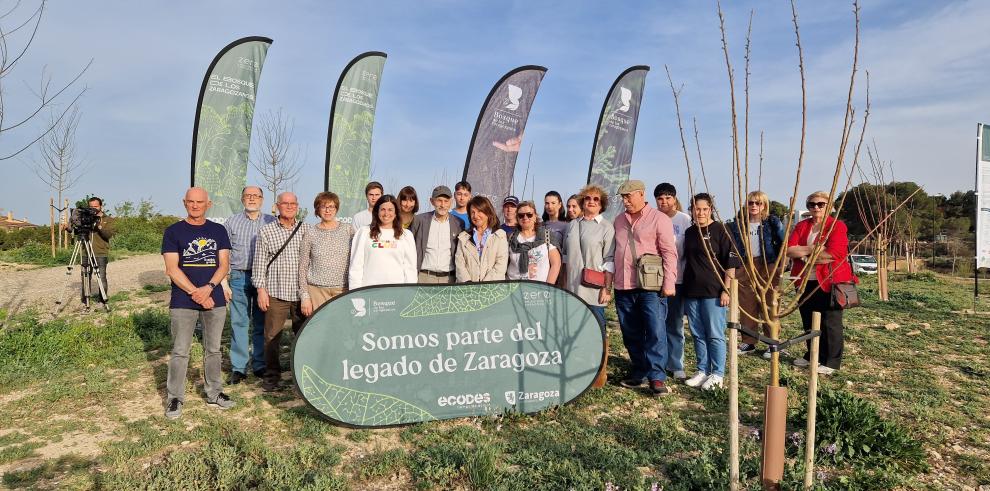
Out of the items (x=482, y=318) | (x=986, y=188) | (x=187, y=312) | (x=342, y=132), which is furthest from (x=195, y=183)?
(x=986, y=188)

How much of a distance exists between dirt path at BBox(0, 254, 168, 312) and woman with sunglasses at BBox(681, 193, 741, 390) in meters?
9.74

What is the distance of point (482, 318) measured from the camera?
13.2 feet

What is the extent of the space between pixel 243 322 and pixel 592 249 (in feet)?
10.8

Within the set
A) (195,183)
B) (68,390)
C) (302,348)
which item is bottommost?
(68,390)

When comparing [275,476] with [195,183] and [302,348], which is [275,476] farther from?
[195,183]

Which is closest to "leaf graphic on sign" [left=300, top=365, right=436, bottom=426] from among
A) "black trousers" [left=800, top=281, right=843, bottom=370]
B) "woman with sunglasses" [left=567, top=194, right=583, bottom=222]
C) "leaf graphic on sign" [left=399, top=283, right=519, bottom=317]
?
"leaf graphic on sign" [left=399, top=283, right=519, bottom=317]

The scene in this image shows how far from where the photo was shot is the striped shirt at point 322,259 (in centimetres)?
475

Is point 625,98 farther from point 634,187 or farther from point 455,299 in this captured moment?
point 455,299

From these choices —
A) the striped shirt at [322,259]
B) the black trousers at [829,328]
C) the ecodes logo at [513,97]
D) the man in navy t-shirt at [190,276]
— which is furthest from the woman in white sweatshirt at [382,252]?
the ecodes logo at [513,97]

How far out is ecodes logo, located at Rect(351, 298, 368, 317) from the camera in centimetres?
383

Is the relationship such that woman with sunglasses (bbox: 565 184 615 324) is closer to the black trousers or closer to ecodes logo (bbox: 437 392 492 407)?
ecodes logo (bbox: 437 392 492 407)

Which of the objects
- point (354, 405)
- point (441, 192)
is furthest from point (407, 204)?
point (354, 405)

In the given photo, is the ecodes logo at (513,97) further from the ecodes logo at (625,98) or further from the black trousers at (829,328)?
the black trousers at (829,328)

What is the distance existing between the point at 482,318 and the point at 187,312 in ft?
7.40
